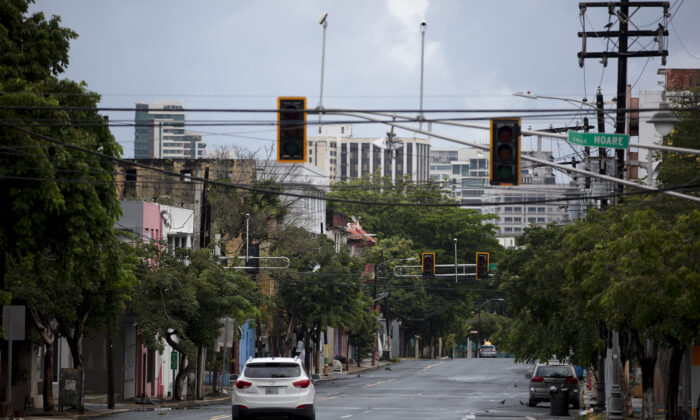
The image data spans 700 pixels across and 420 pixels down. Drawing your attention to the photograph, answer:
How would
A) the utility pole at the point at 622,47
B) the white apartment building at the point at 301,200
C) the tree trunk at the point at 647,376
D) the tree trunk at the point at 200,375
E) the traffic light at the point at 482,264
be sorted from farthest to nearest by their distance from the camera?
the white apartment building at the point at 301,200 → the traffic light at the point at 482,264 → the tree trunk at the point at 200,375 → the utility pole at the point at 622,47 → the tree trunk at the point at 647,376

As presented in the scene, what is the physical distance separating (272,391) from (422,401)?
718 inches

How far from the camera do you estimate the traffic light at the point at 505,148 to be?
19.4 m

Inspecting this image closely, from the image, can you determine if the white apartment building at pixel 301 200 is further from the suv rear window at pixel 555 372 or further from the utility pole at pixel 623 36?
the utility pole at pixel 623 36

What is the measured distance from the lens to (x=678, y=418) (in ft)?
98.6

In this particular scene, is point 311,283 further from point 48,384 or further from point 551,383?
point 48,384

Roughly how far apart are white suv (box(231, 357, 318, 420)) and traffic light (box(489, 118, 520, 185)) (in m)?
7.79

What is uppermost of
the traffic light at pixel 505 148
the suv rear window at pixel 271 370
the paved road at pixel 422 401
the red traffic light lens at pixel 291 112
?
the red traffic light lens at pixel 291 112

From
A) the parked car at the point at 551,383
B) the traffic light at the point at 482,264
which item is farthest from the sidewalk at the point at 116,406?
the traffic light at the point at 482,264

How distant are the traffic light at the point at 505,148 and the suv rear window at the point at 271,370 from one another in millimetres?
7764

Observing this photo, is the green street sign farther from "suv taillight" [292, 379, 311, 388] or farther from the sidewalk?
the sidewalk

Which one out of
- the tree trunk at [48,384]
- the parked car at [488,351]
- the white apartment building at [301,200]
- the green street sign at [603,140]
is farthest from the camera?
the parked car at [488,351]

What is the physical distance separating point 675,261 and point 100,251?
14.6 meters

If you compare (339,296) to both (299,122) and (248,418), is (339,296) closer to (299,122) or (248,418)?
(248,418)

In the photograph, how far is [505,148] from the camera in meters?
19.5
